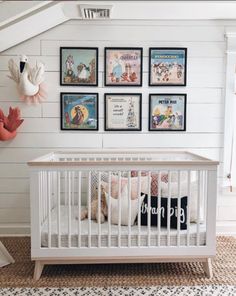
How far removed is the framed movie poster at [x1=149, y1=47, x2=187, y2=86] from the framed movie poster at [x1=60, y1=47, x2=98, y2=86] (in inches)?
21.5

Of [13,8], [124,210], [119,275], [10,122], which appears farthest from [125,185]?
[13,8]

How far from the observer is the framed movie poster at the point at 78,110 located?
3.16 meters

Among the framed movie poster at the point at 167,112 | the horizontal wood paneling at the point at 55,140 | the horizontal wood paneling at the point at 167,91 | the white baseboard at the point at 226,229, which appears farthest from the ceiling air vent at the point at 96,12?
the white baseboard at the point at 226,229

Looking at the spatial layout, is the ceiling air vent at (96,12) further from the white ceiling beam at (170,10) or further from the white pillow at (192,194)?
the white pillow at (192,194)

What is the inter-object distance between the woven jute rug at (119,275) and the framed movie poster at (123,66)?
1.67 m

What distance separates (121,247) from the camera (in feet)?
7.50

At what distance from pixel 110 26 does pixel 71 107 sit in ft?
2.78

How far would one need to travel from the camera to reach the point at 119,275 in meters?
2.36

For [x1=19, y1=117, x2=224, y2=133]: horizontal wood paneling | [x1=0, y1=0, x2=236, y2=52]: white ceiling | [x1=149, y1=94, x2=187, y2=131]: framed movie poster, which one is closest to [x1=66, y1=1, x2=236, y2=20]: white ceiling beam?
[x1=0, y1=0, x2=236, y2=52]: white ceiling

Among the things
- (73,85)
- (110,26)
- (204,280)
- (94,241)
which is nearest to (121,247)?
(94,241)

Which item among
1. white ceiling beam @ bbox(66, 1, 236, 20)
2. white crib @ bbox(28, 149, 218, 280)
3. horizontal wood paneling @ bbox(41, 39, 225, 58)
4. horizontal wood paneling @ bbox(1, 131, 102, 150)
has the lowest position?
white crib @ bbox(28, 149, 218, 280)

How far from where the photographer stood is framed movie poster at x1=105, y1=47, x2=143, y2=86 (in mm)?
3145

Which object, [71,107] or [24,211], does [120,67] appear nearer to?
[71,107]

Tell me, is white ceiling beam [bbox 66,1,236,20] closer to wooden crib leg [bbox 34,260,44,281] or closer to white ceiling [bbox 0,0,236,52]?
white ceiling [bbox 0,0,236,52]
